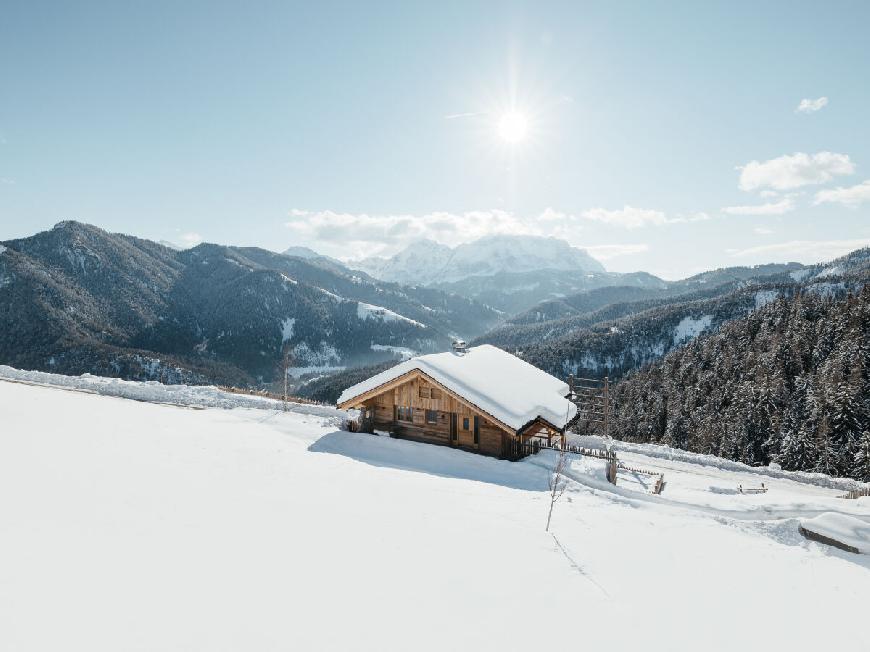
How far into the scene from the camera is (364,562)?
8203 mm

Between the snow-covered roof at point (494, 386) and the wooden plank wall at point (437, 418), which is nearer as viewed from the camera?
the snow-covered roof at point (494, 386)

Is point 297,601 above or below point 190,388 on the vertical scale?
below

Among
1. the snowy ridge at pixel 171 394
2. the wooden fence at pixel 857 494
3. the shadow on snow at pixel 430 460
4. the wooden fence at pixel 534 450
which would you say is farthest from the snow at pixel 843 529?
the snowy ridge at pixel 171 394

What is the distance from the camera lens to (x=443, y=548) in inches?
368

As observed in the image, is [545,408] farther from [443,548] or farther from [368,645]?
[368,645]

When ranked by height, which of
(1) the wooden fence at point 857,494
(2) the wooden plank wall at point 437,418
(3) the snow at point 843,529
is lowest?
(1) the wooden fence at point 857,494

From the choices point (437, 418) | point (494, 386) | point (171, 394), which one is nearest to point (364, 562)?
point (437, 418)

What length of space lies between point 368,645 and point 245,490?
735cm

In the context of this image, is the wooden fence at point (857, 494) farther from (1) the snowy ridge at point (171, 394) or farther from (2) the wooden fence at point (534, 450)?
(1) the snowy ridge at point (171, 394)

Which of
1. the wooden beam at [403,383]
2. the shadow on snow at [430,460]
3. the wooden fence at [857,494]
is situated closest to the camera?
the wooden fence at [857,494]

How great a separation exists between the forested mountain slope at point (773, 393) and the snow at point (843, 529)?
40.5 meters

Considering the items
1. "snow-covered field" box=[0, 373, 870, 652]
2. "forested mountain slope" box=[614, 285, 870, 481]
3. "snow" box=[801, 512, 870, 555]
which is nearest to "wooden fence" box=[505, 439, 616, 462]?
"snow-covered field" box=[0, 373, 870, 652]

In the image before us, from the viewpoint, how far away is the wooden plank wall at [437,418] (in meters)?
24.1

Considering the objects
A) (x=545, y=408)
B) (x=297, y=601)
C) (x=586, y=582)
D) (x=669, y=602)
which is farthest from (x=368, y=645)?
(x=545, y=408)
